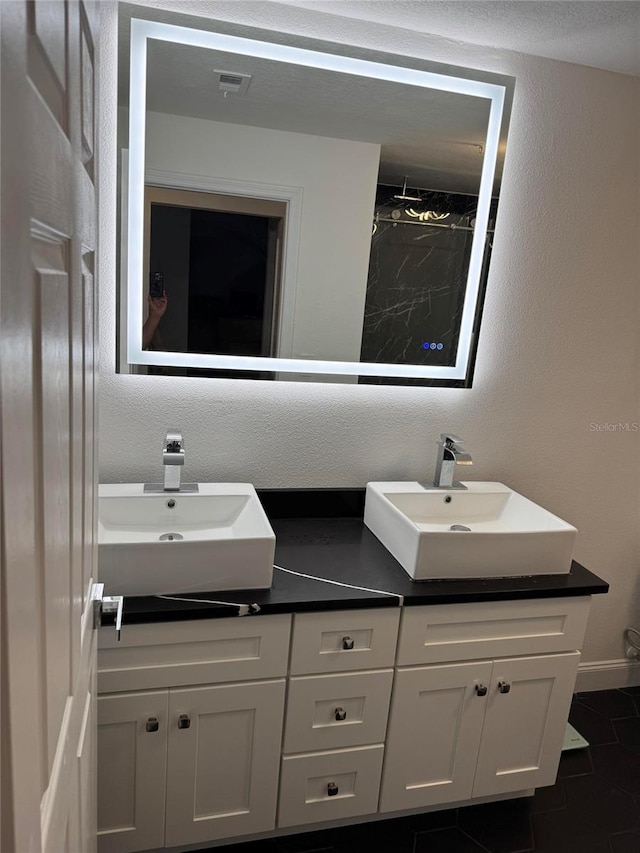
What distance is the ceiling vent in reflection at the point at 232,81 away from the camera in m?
1.59

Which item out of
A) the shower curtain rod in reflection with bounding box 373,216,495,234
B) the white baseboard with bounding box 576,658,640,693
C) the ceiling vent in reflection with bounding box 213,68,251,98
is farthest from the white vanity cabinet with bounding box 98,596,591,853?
the ceiling vent in reflection with bounding box 213,68,251,98

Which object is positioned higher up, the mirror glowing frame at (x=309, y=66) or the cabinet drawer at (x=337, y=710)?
the mirror glowing frame at (x=309, y=66)

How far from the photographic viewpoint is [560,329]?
80.0 inches

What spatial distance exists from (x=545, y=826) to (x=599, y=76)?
→ 2266 mm

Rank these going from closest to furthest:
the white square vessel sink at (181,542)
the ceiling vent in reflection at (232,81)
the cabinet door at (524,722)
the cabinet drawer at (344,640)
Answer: the white square vessel sink at (181,542), the cabinet drawer at (344,640), the ceiling vent in reflection at (232,81), the cabinet door at (524,722)

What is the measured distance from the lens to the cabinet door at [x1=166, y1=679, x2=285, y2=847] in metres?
1.45

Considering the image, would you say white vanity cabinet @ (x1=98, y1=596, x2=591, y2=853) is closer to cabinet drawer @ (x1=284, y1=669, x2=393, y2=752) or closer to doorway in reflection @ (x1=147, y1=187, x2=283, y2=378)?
cabinet drawer @ (x1=284, y1=669, x2=393, y2=752)

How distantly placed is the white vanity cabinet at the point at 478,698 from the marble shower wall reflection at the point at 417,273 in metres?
0.79

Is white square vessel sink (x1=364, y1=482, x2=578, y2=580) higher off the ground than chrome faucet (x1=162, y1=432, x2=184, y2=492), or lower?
lower

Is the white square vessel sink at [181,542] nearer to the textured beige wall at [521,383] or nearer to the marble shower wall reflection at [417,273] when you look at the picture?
the textured beige wall at [521,383]

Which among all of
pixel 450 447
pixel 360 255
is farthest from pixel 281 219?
pixel 450 447

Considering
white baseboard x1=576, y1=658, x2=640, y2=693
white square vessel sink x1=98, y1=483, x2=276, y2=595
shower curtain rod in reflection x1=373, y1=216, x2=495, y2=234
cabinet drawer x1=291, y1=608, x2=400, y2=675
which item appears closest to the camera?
white square vessel sink x1=98, y1=483, x2=276, y2=595

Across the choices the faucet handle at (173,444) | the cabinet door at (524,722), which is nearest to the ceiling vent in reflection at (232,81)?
the faucet handle at (173,444)

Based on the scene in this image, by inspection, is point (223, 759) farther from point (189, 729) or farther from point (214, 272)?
point (214, 272)
